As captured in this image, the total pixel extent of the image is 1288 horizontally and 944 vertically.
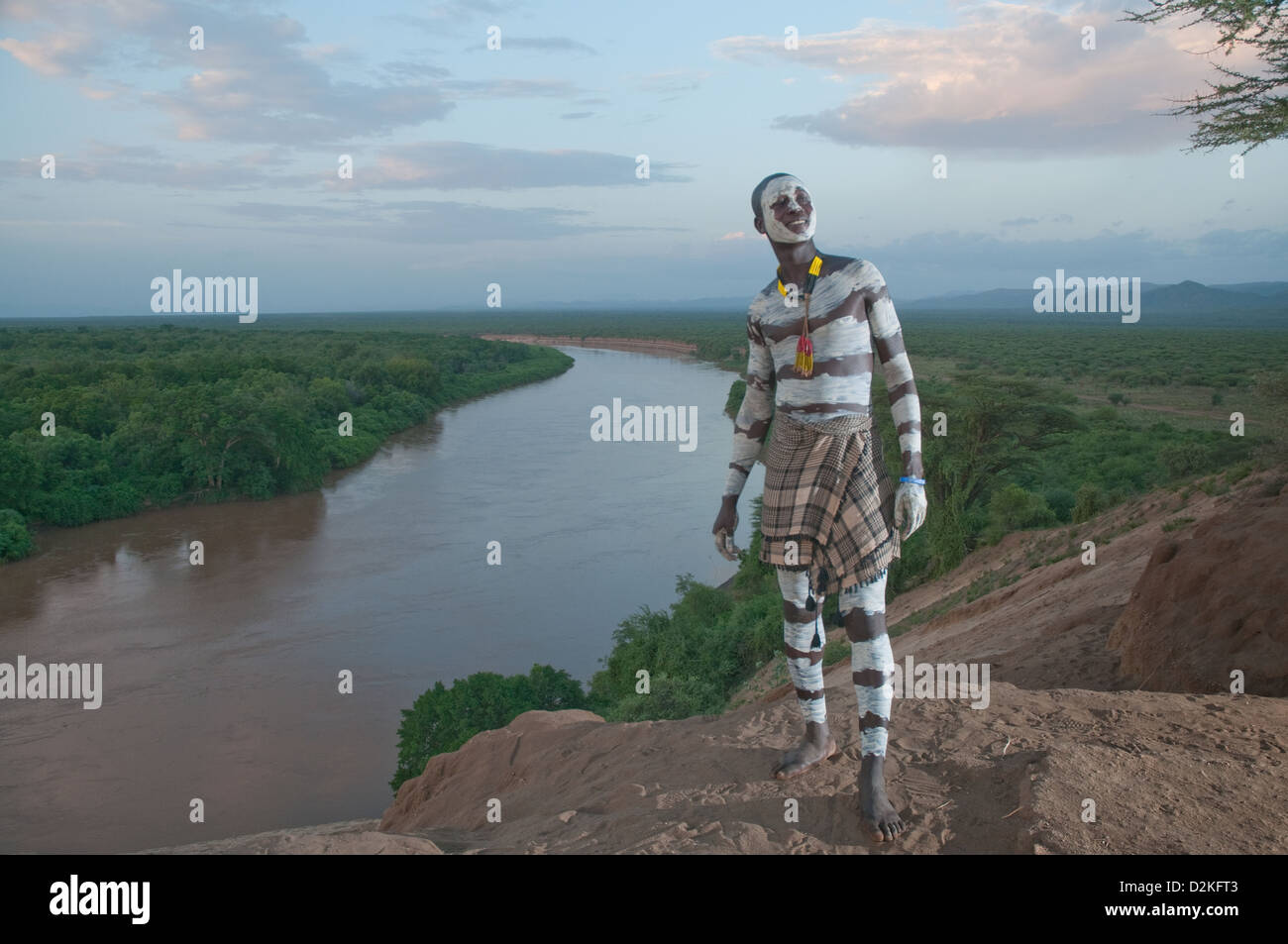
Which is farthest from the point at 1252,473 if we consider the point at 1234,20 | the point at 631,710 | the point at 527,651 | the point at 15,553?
the point at 15,553

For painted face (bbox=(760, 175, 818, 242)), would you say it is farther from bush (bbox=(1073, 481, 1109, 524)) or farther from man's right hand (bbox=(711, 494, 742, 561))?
bush (bbox=(1073, 481, 1109, 524))

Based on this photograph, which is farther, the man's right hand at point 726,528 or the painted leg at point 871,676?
the man's right hand at point 726,528

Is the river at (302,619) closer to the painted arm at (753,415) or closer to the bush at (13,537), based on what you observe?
the bush at (13,537)

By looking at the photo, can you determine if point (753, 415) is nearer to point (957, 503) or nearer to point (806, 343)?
point (806, 343)

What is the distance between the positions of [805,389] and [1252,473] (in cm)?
993

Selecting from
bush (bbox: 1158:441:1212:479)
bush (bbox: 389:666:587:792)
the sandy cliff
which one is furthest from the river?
bush (bbox: 1158:441:1212:479)

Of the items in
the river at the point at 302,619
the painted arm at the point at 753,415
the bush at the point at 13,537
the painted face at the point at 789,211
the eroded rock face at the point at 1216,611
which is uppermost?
the painted face at the point at 789,211

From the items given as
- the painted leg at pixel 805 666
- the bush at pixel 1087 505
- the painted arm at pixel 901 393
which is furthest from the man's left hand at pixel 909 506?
the bush at pixel 1087 505

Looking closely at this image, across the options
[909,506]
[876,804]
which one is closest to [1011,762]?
[876,804]

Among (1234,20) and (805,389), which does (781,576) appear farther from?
(1234,20)

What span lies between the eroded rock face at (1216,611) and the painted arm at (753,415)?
3.10 meters

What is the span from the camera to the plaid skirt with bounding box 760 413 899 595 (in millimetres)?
3631

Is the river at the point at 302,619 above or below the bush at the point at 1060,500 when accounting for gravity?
below

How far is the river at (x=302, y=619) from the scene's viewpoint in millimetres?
12750
